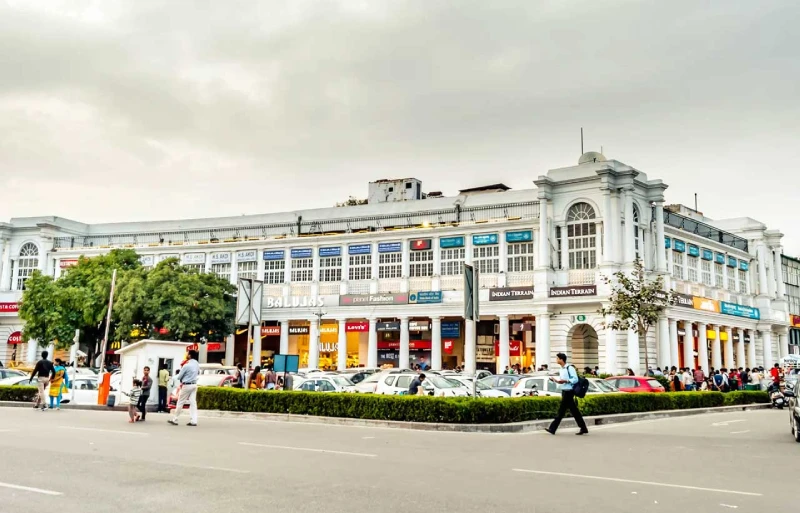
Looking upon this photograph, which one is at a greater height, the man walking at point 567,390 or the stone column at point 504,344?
the stone column at point 504,344

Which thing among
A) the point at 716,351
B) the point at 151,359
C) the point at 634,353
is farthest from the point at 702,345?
the point at 151,359

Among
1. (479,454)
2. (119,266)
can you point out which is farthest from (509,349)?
(479,454)

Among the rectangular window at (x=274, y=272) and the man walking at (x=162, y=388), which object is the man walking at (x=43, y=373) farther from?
the rectangular window at (x=274, y=272)

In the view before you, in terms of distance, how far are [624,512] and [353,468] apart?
418cm

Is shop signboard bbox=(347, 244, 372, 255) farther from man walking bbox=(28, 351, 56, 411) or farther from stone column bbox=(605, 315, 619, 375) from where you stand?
man walking bbox=(28, 351, 56, 411)

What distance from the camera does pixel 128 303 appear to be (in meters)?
45.8

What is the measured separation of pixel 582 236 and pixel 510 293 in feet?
18.4

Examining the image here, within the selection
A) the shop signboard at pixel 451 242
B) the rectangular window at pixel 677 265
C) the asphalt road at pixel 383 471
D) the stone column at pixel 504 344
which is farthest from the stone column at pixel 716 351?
the asphalt road at pixel 383 471

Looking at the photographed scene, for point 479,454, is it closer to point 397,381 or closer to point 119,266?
point 397,381

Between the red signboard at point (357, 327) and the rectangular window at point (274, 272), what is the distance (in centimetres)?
674

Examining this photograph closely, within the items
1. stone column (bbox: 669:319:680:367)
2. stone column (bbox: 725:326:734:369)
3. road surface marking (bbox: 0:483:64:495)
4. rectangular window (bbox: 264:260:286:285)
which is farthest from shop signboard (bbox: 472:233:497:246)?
road surface marking (bbox: 0:483:64:495)

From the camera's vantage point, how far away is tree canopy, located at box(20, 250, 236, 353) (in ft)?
152

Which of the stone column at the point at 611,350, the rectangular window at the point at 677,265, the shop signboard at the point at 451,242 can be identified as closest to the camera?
the stone column at the point at 611,350

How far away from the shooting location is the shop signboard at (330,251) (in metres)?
53.1
